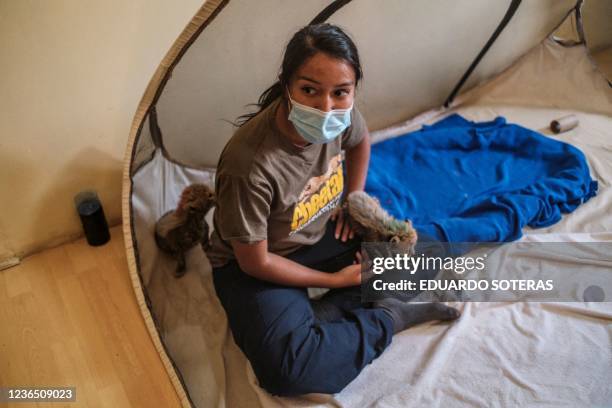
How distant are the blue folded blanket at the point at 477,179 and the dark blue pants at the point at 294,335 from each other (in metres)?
0.39

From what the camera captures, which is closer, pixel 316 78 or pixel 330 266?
pixel 316 78

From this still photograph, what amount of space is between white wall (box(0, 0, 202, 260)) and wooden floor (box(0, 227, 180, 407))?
0.39ft

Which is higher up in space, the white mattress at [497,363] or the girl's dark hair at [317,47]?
the girl's dark hair at [317,47]

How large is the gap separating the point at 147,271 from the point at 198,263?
144 mm

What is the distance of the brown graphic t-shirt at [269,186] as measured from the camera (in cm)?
91

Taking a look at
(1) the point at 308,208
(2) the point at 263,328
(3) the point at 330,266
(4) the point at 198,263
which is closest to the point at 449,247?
(3) the point at 330,266

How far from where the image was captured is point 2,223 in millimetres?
1315

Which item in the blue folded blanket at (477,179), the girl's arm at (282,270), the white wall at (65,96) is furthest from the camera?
the blue folded blanket at (477,179)

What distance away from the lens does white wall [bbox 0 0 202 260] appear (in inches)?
A: 42.7

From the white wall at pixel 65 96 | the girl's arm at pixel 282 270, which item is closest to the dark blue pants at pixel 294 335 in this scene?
the girl's arm at pixel 282 270

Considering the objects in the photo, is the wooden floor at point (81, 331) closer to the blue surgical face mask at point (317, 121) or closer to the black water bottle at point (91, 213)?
the black water bottle at point (91, 213)

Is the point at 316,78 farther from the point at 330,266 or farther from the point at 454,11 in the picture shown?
the point at 454,11

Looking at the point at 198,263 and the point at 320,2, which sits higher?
the point at 320,2

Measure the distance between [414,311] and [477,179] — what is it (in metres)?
0.62
